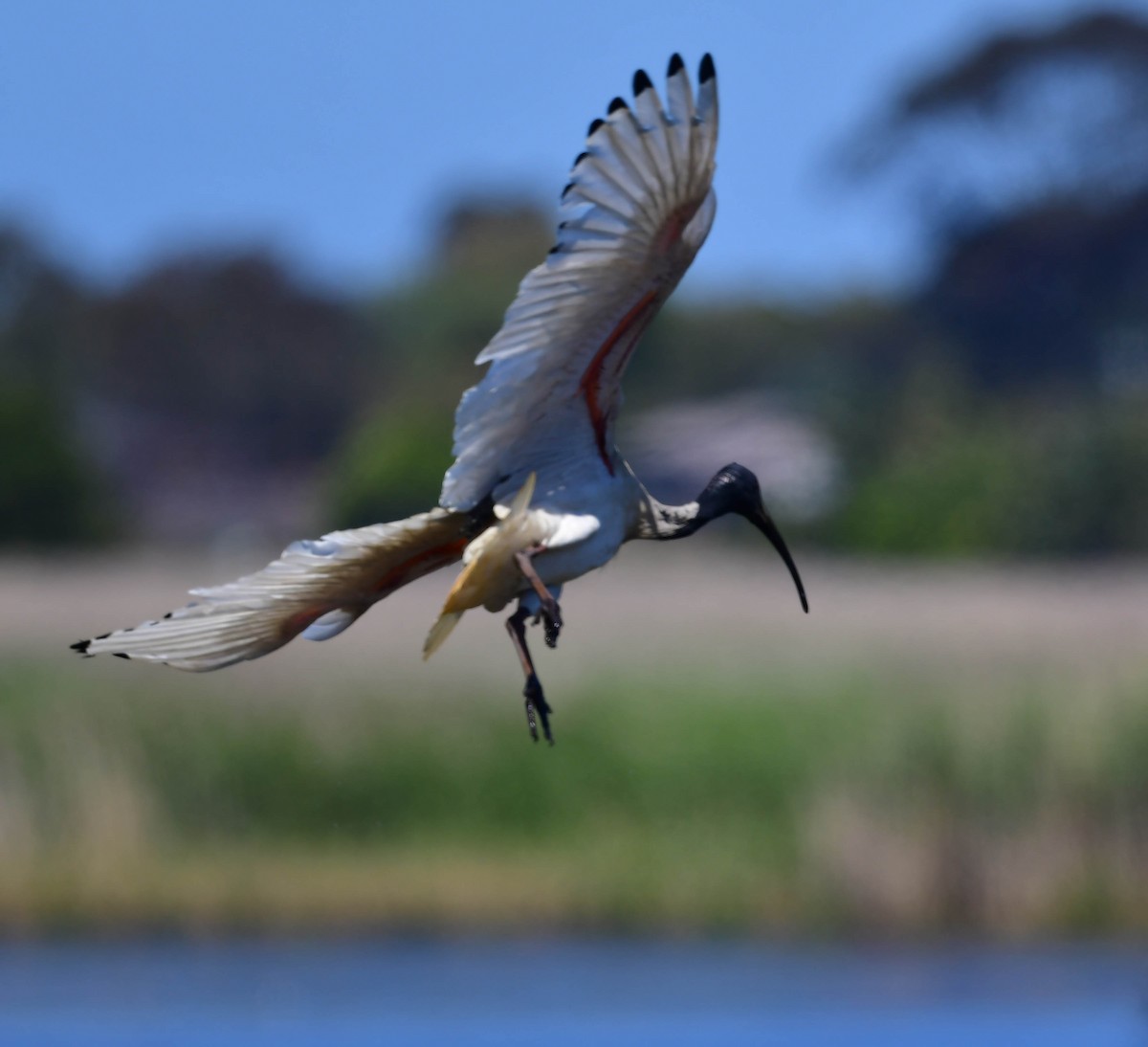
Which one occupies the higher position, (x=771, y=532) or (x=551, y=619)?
(x=771, y=532)

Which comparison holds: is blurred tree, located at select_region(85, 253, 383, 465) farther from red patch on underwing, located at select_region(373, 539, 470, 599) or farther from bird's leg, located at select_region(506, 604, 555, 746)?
bird's leg, located at select_region(506, 604, 555, 746)

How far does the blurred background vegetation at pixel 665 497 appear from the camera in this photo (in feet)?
55.9

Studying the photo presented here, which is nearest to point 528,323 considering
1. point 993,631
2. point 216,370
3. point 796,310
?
point 993,631

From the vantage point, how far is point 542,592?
6.95m

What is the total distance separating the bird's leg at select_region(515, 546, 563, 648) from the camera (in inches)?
273

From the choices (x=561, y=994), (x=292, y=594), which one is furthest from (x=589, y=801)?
(x=292, y=594)

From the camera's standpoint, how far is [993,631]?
2178 centimetres

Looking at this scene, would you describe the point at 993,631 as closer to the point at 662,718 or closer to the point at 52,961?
the point at 662,718

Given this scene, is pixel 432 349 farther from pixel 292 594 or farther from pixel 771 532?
pixel 292 594

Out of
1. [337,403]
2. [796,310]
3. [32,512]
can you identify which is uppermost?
[796,310]

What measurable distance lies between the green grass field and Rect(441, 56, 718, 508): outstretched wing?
9833 mm

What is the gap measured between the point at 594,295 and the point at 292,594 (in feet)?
3.74

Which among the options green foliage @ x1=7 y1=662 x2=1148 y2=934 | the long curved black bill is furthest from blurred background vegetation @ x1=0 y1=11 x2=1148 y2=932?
the long curved black bill

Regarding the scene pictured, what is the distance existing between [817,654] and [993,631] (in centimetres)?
195
